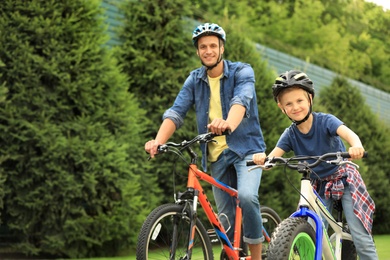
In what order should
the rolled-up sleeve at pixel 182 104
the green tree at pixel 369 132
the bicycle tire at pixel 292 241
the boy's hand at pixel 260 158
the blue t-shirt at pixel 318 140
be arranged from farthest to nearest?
the green tree at pixel 369 132 → the rolled-up sleeve at pixel 182 104 → the blue t-shirt at pixel 318 140 → the boy's hand at pixel 260 158 → the bicycle tire at pixel 292 241

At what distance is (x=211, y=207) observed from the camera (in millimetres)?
5414

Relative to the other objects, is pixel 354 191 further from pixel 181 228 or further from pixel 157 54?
pixel 157 54

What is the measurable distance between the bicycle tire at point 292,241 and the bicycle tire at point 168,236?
39.3 inches

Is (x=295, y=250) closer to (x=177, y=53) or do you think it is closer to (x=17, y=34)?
(x=17, y=34)

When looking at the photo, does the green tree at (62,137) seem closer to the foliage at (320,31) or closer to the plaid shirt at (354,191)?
the plaid shirt at (354,191)

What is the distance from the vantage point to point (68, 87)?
A: 9359 mm

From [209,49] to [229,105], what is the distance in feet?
1.44

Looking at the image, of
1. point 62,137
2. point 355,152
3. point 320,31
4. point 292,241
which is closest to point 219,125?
point 355,152

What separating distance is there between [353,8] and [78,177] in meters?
44.5

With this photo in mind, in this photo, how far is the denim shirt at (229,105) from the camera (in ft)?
18.6

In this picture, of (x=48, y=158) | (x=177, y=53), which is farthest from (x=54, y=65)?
(x=177, y=53)

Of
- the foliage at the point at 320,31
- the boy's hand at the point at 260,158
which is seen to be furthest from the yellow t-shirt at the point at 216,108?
the foliage at the point at 320,31

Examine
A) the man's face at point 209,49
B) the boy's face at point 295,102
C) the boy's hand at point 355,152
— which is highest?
the man's face at point 209,49

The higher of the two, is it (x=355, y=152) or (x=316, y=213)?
(x=355, y=152)
